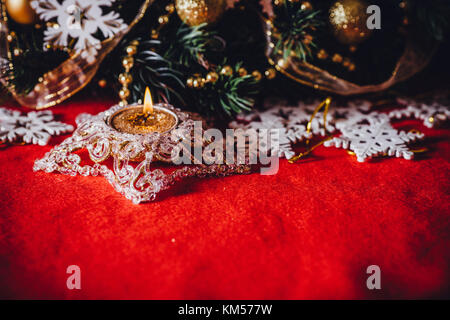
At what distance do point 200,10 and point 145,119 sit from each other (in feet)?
1.00

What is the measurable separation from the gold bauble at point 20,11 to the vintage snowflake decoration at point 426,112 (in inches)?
41.2

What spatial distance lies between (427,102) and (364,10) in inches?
16.5

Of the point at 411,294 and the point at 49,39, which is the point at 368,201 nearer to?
the point at 411,294

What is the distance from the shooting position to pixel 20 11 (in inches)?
36.2

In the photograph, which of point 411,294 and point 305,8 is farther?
point 305,8

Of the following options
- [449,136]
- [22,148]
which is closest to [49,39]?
[22,148]

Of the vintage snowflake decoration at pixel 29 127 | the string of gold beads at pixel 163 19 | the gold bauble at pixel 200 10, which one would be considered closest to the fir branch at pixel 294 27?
the gold bauble at pixel 200 10

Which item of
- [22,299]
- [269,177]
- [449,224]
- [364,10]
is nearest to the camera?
[22,299]

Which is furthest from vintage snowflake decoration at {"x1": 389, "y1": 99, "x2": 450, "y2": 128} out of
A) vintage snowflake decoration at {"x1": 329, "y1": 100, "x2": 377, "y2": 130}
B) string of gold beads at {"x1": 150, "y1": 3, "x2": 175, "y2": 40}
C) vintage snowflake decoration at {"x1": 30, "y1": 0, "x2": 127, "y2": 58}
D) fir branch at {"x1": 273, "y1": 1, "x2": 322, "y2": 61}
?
vintage snowflake decoration at {"x1": 30, "y1": 0, "x2": 127, "y2": 58}

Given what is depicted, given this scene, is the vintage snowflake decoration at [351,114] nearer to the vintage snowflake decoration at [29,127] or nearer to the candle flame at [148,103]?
the candle flame at [148,103]

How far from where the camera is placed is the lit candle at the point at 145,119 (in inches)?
31.2

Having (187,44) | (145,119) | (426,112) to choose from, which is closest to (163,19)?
(187,44)

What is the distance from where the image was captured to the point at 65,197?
72 cm

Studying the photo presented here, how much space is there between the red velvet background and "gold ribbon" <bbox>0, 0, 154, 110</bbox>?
25cm
